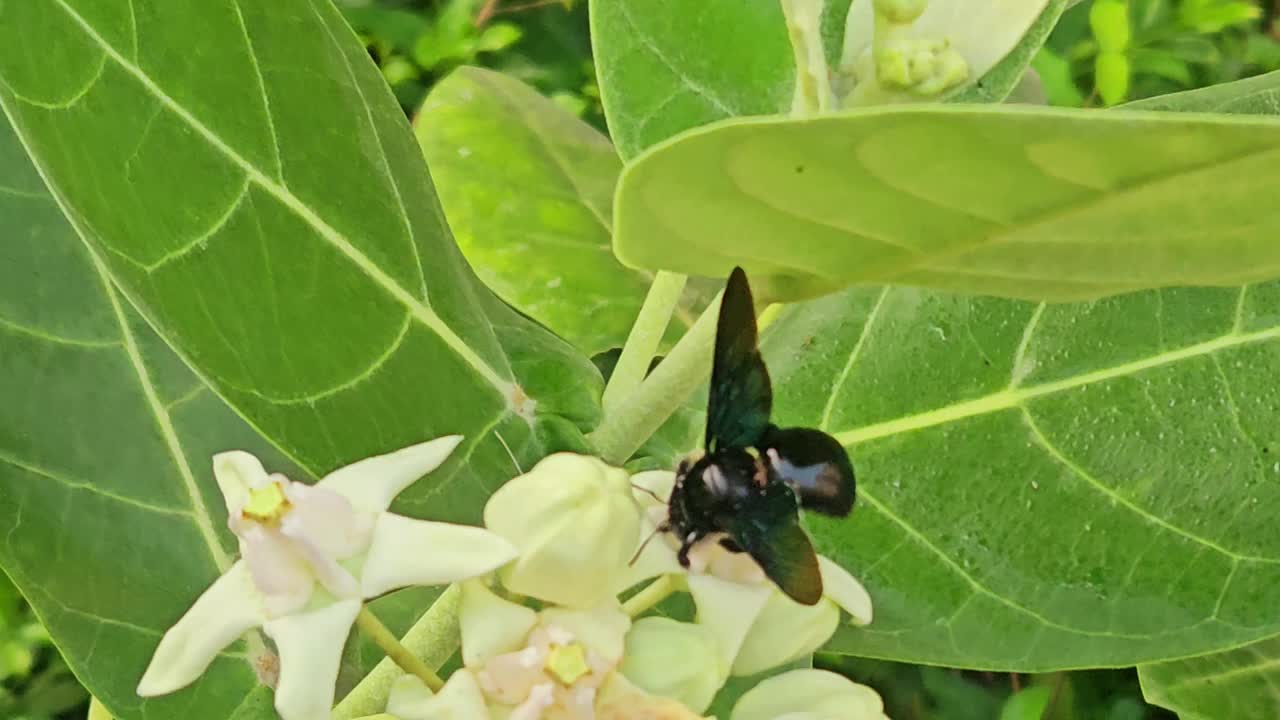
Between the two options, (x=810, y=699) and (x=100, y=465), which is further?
(x=100, y=465)

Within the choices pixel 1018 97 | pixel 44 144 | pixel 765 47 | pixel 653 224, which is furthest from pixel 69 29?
pixel 1018 97

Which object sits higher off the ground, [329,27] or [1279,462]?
[329,27]

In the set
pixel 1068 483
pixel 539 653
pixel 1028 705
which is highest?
pixel 539 653

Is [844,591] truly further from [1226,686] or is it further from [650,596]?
[1226,686]

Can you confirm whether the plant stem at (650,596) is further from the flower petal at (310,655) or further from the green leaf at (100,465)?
the green leaf at (100,465)

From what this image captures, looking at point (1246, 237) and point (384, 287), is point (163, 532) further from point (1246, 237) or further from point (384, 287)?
point (1246, 237)

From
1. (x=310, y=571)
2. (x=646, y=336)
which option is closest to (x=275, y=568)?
(x=310, y=571)
